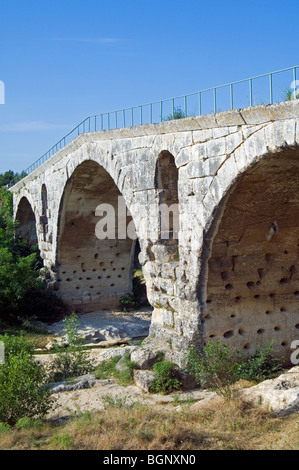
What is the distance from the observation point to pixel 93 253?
A: 682 inches

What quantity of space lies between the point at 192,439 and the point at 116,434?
2.85 feet

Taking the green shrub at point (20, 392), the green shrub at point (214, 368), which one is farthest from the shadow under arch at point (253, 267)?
the green shrub at point (20, 392)

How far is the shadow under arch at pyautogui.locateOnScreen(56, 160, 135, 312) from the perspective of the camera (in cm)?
1664

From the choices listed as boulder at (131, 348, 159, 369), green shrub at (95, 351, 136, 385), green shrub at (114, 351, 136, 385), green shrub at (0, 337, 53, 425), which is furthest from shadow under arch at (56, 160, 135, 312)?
green shrub at (0, 337, 53, 425)

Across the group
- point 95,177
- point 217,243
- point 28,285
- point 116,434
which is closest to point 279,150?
point 217,243

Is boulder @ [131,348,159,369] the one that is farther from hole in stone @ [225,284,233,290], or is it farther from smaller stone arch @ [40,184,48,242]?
smaller stone arch @ [40,184,48,242]

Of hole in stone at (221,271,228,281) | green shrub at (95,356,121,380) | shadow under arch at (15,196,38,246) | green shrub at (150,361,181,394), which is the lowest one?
green shrub at (95,356,121,380)

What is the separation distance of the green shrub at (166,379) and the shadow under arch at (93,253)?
27.1ft

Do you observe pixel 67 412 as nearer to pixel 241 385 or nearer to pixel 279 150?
pixel 241 385

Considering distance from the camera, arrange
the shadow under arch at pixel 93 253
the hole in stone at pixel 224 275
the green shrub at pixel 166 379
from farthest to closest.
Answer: the shadow under arch at pixel 93 253, the hole in stone at pixel 224 275, the green shrub at pixel 166 379

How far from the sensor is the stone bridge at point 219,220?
7547mm

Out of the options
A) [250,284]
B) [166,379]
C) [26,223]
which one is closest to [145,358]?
[166,379]

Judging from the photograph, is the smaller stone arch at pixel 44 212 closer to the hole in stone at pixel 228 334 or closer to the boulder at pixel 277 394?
the hole in stone at pixel 228 334

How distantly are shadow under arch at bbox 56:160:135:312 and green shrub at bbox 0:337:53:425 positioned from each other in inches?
379
